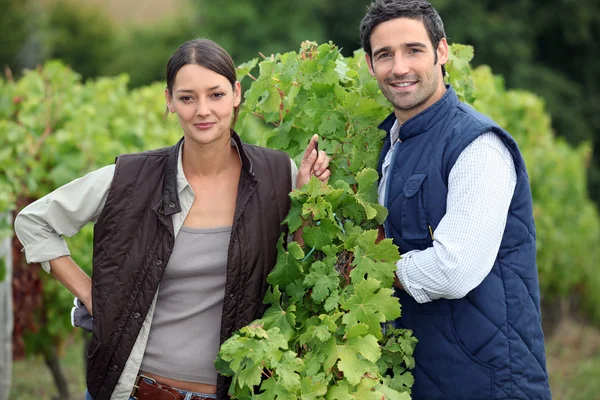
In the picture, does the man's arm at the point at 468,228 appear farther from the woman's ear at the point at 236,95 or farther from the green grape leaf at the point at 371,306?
the woman's ear at the point at 236,95

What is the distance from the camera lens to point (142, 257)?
9.45ft

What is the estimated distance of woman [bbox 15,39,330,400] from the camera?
2.88m

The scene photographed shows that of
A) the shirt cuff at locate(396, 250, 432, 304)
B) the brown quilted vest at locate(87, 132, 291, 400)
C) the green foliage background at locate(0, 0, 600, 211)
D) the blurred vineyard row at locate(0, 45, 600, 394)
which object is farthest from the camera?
the green foliage background at locate(0, 0, 600, 211)

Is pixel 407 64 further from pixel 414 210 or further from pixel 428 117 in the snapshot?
pixel 414 210

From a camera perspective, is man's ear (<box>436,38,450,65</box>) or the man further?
man's ear (<box>436,38,450,65</box>)

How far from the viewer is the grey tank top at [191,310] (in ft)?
9.52

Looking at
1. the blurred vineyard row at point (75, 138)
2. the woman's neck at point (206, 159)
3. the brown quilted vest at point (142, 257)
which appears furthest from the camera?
the blurred vineyard row at point (75, 138)

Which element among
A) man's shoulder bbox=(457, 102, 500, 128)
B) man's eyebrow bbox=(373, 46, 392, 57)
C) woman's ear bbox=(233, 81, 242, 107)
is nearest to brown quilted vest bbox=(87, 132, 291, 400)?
woman's ear bbox=(233, 81, 242, 107)

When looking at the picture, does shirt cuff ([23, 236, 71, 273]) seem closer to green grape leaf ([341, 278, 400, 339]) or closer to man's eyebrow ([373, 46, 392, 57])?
green grape leaf ([341, 278, 400, 339])

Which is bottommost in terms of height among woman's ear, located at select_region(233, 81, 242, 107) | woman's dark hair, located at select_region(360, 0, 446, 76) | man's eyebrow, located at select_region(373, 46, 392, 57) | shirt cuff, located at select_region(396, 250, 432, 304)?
shirt cuff, located at select_region(396, 250, 432, 304)

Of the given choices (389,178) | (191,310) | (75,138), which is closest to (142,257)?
(191,310)

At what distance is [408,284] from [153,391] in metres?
0.97

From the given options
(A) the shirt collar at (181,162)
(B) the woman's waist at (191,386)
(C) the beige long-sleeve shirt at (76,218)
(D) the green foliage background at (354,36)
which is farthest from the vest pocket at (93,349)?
(D) the green foliage background at (354,36)

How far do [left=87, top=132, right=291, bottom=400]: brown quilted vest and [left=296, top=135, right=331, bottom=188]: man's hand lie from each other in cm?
15
